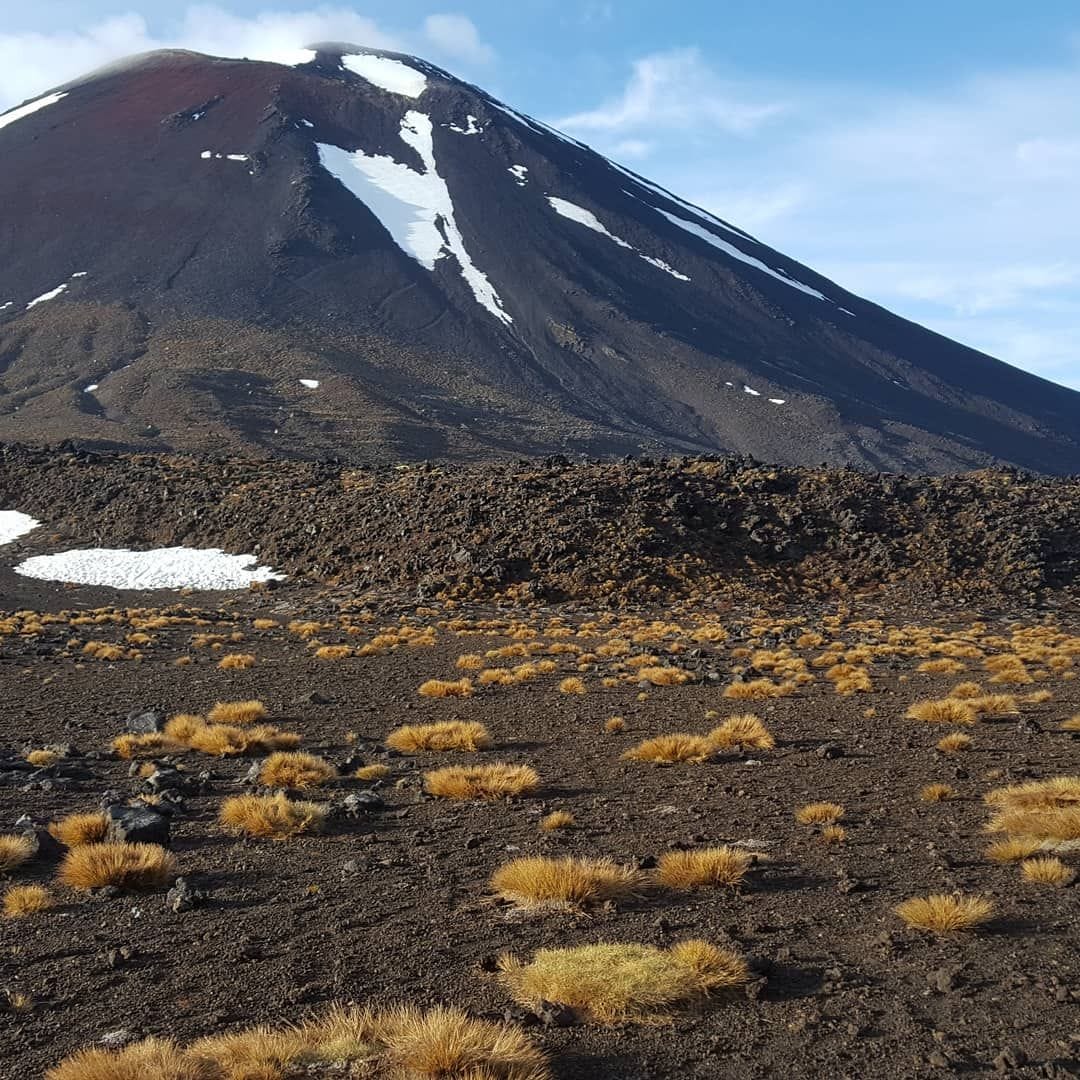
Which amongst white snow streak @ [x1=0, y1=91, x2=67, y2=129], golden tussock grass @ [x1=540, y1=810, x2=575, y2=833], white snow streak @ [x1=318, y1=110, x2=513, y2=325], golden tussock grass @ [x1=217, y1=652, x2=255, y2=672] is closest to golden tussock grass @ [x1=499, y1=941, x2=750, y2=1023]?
Result: golden tussock grass @ [x1=540, y1=810, x2=575, y2=833]

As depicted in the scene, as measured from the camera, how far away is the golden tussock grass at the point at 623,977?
463cm

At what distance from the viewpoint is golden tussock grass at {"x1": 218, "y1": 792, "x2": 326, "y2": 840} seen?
26.0ft

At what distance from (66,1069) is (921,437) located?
92.6 metres

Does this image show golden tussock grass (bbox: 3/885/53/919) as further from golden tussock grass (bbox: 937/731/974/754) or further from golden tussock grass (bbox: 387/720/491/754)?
golden tussock grass (bbox: 937/731/974/754)

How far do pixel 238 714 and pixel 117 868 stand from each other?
21.6ft

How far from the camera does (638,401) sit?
8838 cm

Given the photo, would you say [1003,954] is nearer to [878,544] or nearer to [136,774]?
[136,774]

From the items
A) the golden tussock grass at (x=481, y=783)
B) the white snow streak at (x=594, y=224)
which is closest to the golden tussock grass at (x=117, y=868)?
the golden tussock grass at (x=481, y=783)

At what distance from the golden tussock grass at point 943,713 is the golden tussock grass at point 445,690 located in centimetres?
703

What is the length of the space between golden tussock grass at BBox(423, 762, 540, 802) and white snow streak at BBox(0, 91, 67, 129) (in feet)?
476

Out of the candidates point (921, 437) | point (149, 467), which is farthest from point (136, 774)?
point (921, 437)

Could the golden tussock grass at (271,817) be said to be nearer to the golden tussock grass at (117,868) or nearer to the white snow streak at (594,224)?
the golden tussock grass at (117,868)

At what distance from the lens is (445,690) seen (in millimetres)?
15508

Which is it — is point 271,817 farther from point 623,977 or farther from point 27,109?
point 27,109
